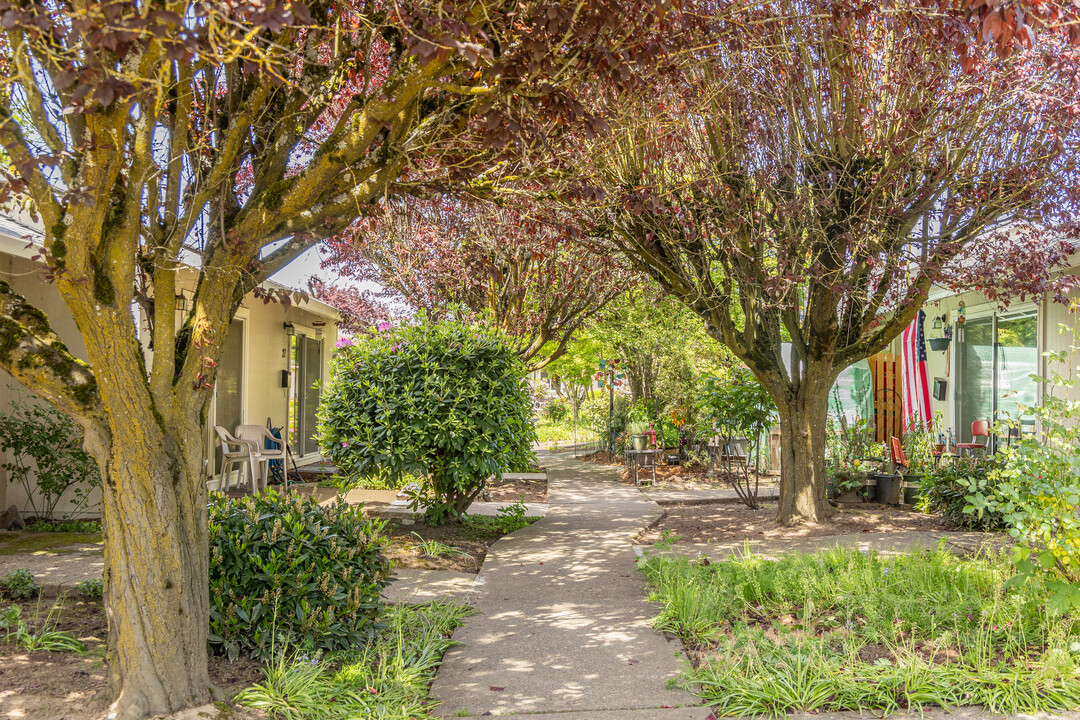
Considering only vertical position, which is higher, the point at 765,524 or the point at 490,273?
the point at 490,273

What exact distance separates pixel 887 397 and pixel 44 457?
13779 mm

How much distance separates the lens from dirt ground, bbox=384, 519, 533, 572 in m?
6.52

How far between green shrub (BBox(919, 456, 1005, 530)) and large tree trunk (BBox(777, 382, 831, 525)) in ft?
4.04

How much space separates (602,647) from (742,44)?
4.66 m

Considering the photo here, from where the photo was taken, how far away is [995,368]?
436 inches

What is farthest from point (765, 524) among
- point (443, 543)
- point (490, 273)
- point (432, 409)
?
point (490, 273)

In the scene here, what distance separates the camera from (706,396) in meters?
9.66

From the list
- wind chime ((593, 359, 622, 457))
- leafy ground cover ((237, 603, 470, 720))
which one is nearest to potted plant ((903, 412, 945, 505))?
wind chime ((593, 359, 622, 457))

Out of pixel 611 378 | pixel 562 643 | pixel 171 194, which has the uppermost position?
pixel 171 194

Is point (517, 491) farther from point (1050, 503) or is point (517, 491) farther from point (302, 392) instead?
point (1050, 503)

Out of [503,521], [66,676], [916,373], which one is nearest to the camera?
[66,676]

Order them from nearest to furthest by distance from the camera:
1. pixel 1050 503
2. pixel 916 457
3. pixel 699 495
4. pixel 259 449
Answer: pixel 1050 503
pixel 916 457
pixel 259 449
pixel 699 495

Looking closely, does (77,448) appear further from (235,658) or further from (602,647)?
(602,647)

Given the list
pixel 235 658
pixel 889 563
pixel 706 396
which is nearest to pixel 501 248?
pixel 706 396
